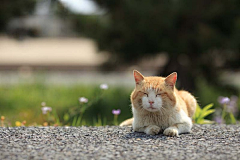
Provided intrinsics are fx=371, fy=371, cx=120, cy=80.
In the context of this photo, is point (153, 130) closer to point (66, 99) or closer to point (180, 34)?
point (180, 34)

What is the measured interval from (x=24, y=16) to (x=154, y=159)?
647 centimetres

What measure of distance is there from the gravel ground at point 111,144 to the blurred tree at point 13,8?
4.64 meters

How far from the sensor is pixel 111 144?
10.5 feet

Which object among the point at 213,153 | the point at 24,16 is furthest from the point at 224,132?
the point at 24,16

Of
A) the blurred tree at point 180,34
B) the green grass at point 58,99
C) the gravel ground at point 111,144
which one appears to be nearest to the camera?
the gravel ground at point 111,144

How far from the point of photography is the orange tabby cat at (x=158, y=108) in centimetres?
346

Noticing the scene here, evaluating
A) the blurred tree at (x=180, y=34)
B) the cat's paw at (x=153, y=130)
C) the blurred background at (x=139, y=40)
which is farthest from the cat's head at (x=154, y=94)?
the blurred tree at (x=180, y=34)

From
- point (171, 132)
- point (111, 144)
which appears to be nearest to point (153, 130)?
point (171, 132)

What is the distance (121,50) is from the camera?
8031mm

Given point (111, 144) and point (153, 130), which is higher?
point (153, 130)

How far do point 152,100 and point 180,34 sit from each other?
15.3ft

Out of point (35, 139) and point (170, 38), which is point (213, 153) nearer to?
point (35, 139)

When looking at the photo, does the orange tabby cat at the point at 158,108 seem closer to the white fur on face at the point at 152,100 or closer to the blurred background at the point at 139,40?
the white fur on face at the point at 152,100

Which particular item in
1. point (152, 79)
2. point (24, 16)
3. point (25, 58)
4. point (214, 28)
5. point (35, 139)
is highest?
point (25, 58)
